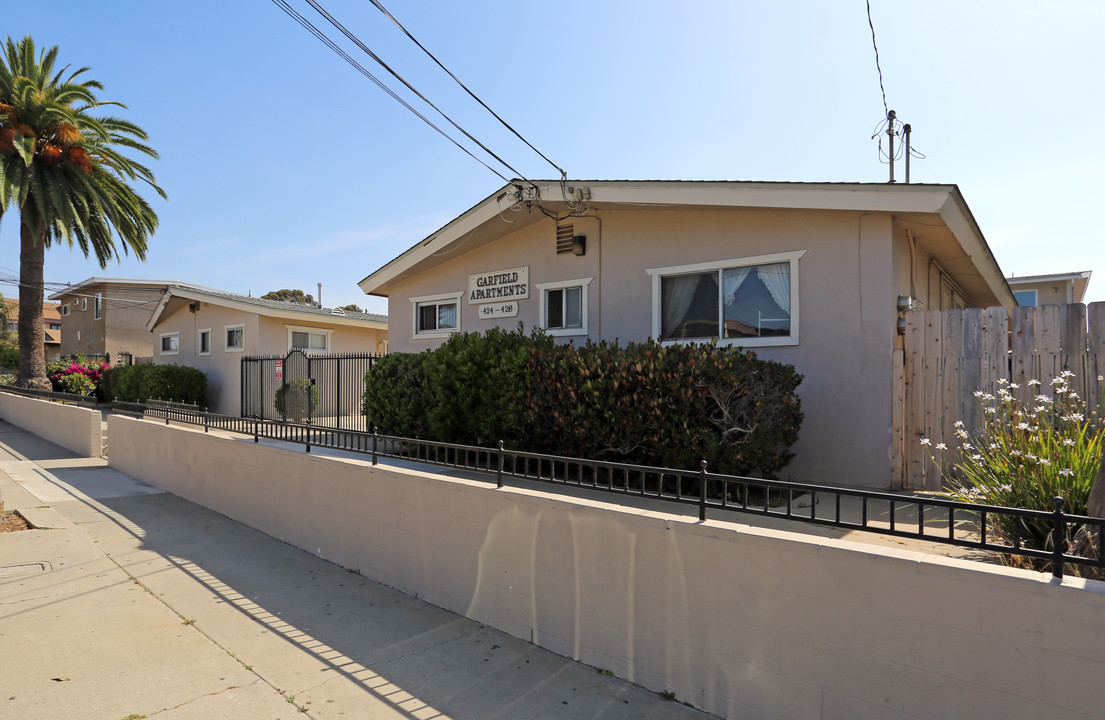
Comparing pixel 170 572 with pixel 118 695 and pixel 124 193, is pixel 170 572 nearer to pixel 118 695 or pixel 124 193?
pixel 118 695

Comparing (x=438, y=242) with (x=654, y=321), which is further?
(x=438, y=242)

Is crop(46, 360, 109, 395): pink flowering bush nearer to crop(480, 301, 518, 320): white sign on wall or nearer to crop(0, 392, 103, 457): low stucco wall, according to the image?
crop(0, 392, 103, 457): low stucco wall

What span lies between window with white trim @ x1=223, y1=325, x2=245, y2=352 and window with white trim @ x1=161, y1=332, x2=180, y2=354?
393cm

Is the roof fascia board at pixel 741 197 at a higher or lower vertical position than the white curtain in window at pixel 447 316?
higher

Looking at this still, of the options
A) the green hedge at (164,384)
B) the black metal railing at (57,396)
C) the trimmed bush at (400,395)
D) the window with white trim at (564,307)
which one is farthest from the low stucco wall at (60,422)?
the window with white trim at (564,307)

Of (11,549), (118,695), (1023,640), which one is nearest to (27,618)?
(118,695)

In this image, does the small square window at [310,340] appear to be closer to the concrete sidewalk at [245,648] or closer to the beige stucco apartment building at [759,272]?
the beige stucco apartment building at [759,272]

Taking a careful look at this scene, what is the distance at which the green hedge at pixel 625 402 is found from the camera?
620 cm

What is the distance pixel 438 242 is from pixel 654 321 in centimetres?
419

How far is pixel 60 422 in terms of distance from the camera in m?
15.5

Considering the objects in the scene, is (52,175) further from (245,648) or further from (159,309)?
(245,648)

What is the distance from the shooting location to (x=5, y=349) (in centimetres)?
3903

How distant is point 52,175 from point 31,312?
4586 millimetres

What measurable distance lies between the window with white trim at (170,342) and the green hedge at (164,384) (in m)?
1.65
